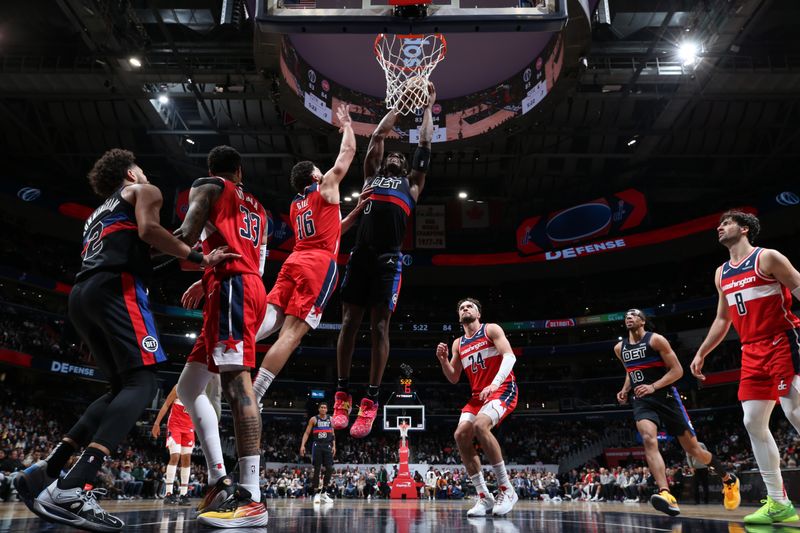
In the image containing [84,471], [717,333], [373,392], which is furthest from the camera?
[717,333]

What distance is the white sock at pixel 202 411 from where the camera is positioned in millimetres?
4246

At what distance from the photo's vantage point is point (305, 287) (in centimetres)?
475

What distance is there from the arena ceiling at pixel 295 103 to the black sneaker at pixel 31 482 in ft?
35.1

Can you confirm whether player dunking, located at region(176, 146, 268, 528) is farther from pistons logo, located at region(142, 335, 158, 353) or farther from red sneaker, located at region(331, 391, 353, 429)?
red sneaker, located at region(331, 391, 353, 429)

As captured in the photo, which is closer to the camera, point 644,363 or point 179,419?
point 644,363

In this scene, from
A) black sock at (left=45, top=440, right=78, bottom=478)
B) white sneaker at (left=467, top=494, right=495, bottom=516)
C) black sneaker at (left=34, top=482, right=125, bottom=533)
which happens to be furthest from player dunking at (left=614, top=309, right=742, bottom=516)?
black sock at (left=45, top=440, right=78, bottom=478)

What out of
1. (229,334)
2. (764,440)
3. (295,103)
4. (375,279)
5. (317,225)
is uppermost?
(295,103)

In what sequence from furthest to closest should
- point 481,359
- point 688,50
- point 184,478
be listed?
point 688,50 → point 184,478 → point 481,359

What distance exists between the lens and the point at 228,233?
4.19m

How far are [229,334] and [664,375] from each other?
5.75m

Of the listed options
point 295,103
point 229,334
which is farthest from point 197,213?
point 295,103

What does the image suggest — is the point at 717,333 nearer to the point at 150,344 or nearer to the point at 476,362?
the point at 476,362

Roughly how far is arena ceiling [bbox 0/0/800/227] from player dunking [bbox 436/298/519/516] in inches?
339

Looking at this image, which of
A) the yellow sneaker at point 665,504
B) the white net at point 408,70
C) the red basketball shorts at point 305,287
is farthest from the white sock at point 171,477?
the yellow sneaker at point 665,504
